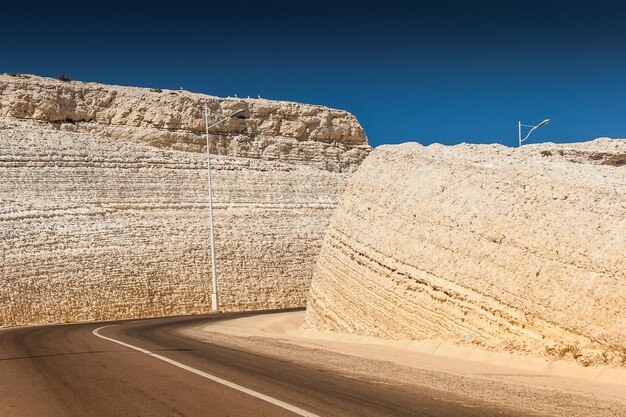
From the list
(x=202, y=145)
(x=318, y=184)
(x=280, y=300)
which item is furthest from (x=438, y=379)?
(x=202, y=145)

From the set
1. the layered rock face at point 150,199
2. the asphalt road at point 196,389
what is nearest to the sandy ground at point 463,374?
the asphalt road at point 196,389

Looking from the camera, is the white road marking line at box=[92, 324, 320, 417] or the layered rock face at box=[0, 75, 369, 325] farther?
the layered rock face at box=[0, 75, 369, 325]

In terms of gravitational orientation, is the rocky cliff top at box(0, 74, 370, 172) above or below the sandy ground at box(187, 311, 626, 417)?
above

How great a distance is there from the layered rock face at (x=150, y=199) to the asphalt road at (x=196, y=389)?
22297mm

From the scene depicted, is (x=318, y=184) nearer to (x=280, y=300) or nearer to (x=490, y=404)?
(x=280, y=300)

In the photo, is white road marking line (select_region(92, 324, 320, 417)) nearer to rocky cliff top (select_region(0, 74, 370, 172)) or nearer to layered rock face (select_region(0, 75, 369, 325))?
layered rock face (select_region(0, 75, 369, 325))

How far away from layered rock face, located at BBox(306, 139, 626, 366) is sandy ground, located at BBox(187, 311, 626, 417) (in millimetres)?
620

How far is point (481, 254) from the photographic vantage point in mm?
13578

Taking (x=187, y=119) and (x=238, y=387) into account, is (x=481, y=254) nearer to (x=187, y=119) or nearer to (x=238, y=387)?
(x=238, y=387)

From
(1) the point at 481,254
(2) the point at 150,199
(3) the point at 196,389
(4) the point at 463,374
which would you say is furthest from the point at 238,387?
(2) the point at 150,199

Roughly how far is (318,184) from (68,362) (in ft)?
131

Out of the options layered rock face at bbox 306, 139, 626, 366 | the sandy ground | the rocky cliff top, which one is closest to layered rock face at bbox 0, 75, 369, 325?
the rocky cliff top

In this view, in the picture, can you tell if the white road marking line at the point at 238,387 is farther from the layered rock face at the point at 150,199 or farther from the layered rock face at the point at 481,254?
the layered rock face at the point at 150,199

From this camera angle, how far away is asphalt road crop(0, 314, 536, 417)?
26.0ft
